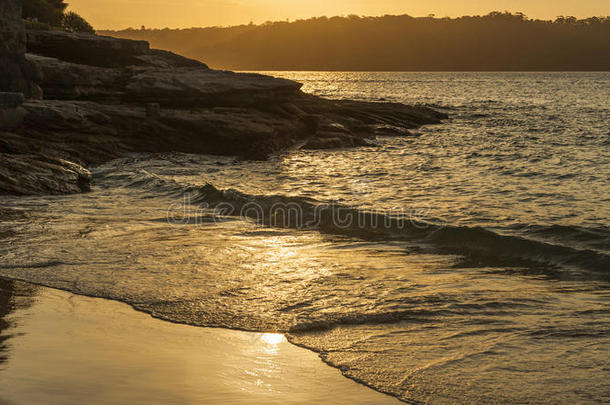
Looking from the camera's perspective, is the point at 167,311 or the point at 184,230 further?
the point at 184,230

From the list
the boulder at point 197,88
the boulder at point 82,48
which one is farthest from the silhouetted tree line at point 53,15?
the boulder at point 197,88

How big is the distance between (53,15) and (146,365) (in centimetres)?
6449

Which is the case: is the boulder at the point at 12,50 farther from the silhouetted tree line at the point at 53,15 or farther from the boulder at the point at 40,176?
the silhouetted tree line at the point at 53,15

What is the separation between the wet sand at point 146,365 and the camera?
4156 mm

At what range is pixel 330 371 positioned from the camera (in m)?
4.79

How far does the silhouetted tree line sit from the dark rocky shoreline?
3038 cm

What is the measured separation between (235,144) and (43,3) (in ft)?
153

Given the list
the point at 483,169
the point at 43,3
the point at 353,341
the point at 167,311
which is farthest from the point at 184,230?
the point at 43,3

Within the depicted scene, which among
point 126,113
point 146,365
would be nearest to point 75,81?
point 126,113

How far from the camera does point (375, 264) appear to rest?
27.2 ft

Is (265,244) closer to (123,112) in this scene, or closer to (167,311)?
(167,311)

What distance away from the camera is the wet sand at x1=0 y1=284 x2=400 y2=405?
4156 mm

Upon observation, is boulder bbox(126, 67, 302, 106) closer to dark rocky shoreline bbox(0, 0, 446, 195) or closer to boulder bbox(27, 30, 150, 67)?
dark rocky shoreline bbox(0, 0, 446, 195)

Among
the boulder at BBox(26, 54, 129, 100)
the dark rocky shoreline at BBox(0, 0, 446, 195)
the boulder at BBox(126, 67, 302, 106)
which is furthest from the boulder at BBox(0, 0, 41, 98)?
the boulder at BBox(126, 67, 302, 106)
